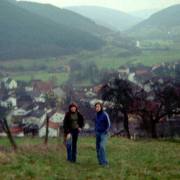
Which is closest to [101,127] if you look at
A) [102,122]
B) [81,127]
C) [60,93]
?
[102,122]

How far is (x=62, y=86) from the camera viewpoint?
129 meters

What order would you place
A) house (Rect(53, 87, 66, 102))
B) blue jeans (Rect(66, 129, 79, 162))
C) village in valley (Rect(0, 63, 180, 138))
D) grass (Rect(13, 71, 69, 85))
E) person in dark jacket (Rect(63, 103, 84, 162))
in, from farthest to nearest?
grass (Rect(13, 71, 69, 85)), house (Rect(53, 87, 66, 102)), village in valley (Rect(0, 63, 180, 138)), blue jeans (Rect(66, 129, 79, 162)), person in dark jacket (Rect(63, 103, 84, 162))

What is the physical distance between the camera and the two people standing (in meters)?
15.8

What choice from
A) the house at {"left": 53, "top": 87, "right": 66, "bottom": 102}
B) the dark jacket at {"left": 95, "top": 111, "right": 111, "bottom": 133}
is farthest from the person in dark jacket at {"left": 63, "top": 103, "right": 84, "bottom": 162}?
the house at {"left": 53, "top": 87, "right": 66, "bottom": 102}

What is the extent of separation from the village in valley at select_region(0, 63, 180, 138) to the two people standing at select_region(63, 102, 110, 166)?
43149 mm

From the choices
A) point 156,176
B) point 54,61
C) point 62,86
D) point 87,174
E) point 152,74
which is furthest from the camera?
point 54,61

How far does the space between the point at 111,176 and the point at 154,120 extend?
34496 millimetres

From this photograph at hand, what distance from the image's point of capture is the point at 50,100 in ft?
386

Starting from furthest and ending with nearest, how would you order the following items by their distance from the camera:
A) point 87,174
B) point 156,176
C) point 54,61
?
point 54,61 → point 87,174 → point 156,176

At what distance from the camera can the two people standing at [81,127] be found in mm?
15789

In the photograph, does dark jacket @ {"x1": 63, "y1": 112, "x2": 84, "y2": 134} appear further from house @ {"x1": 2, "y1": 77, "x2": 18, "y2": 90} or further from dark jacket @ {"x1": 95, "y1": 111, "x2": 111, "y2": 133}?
house @ {"x1": 2, "y1": 77, "x2": 18, "y2": 90}

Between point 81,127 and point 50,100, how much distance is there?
101619 millimetres

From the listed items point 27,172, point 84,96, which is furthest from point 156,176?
point 84,96

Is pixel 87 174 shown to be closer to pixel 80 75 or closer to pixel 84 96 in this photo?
pixel 84 96
